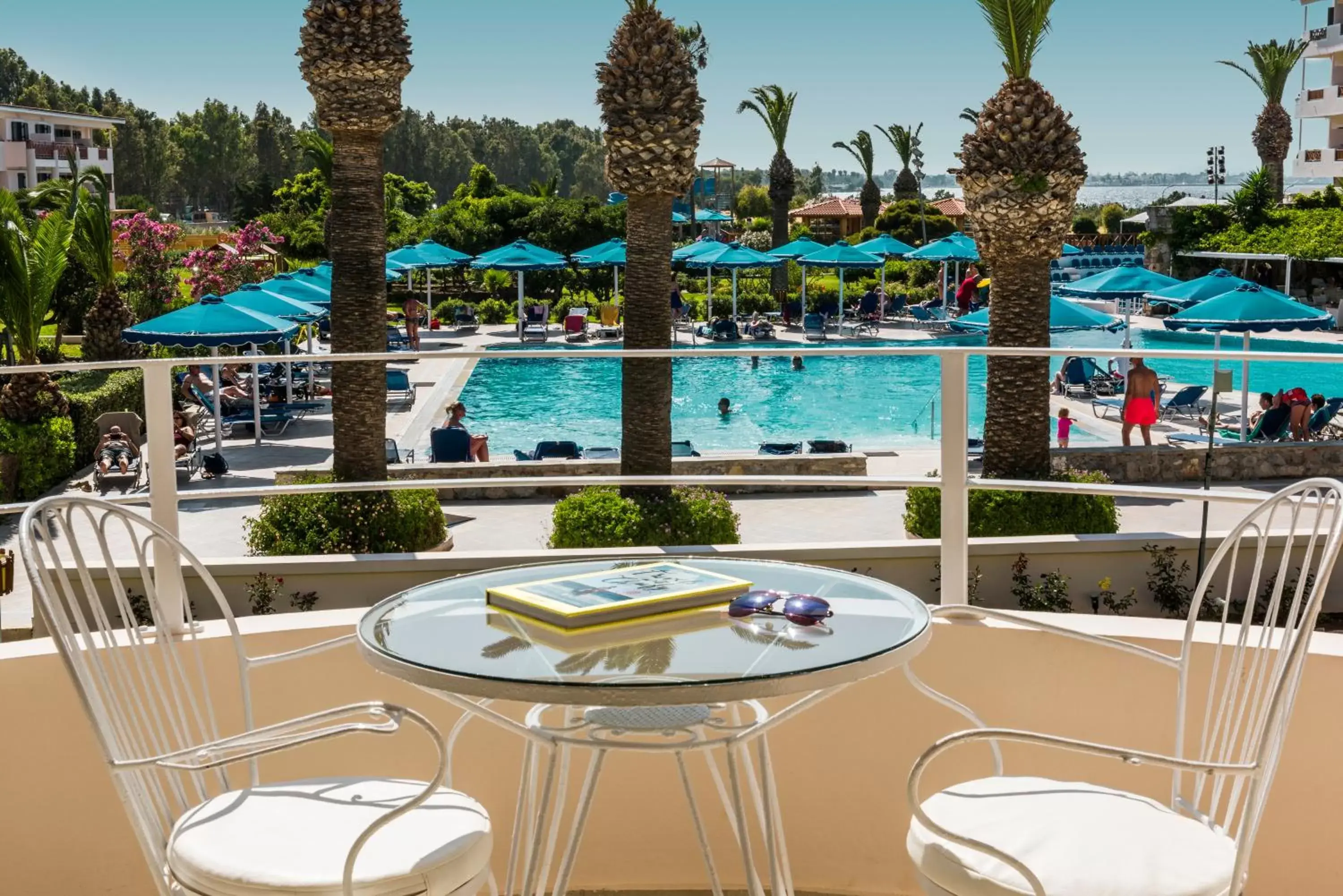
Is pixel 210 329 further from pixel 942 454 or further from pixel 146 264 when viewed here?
pixel 942 454

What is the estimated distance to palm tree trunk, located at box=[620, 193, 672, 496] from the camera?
12461mm

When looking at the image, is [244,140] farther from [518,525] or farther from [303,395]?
[518,525]

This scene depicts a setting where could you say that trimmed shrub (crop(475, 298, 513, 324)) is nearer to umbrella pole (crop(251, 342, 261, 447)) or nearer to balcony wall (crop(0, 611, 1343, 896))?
umbrella pole (crop(251, 342, 261, 447))

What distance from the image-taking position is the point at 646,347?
41.5 ft

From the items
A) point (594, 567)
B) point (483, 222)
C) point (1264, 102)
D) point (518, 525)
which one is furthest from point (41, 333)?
point (1264, 102)

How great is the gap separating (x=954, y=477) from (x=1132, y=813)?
3.97 ft

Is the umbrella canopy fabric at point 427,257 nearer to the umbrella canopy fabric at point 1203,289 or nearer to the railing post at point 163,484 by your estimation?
the umbrella canopy fabric at point 1203,289

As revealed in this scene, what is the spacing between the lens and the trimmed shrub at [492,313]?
3722cm

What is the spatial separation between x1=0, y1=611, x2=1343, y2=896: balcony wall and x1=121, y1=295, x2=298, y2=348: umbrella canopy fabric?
1445 cm

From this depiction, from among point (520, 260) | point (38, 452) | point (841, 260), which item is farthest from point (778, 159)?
point (38, 452)

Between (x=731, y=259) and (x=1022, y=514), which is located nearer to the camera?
(x=1022, y=514)

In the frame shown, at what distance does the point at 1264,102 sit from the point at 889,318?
25.6 metres

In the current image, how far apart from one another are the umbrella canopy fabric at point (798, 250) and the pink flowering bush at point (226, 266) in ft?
41.3

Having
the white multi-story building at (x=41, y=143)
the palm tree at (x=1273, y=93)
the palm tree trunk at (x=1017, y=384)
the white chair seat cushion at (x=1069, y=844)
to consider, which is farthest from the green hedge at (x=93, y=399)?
the white multi-story building at (x=41, y=143)
